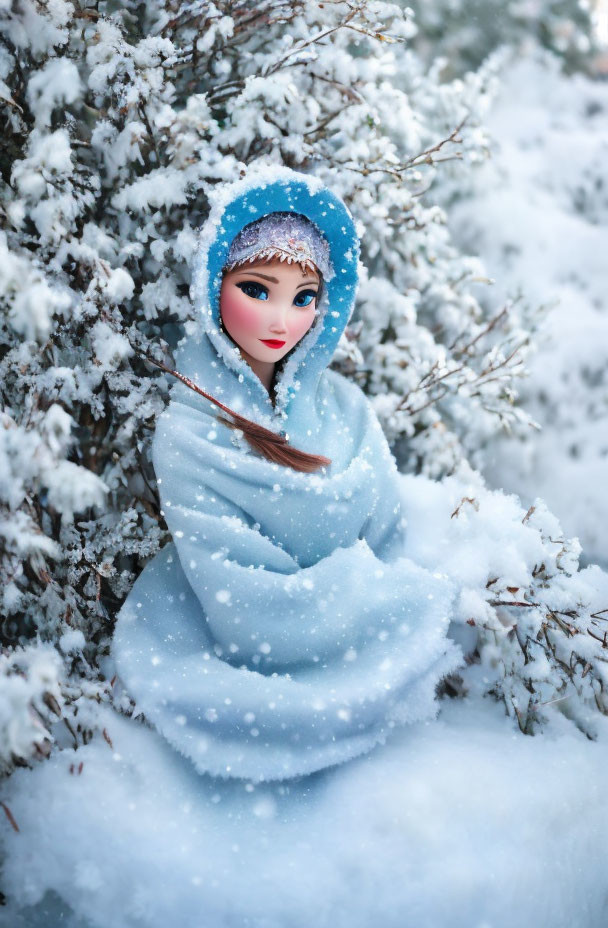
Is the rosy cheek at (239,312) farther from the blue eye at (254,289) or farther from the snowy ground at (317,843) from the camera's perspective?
the snowy ground at (317,843)

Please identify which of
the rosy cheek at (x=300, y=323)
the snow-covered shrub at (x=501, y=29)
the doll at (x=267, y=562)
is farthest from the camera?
the snow-covered shrub at (x=501, y=29)

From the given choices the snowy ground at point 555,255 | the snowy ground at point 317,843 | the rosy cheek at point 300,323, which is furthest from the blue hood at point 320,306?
the snowy ground at point 555,255

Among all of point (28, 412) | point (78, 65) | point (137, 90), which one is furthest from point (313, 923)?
point (78, 65)

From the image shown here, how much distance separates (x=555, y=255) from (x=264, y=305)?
285 cm

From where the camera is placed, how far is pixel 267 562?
2.16 m

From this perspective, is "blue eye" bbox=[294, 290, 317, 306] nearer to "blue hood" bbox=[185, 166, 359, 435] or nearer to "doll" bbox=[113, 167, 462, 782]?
"doll" bbox=[113, 167, 462, 782]

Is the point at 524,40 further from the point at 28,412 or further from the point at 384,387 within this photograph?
the point at 28,412

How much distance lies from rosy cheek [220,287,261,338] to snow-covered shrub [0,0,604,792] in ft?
0.92

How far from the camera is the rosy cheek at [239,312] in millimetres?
2250

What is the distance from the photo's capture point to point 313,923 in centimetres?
175

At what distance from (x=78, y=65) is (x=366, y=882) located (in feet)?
8.65

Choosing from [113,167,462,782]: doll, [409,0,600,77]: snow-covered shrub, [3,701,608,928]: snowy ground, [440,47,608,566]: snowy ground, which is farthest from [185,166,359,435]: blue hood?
[409,0,600,77]: snow-covered shrub

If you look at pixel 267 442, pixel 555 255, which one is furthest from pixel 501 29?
→ pixel 267 442

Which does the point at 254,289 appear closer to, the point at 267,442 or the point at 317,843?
the point at 267,442
